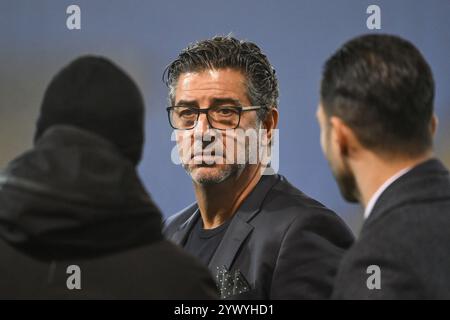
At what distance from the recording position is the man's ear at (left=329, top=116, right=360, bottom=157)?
1097 mm

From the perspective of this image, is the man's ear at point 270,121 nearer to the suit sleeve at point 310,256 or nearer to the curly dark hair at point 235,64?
the curly dark hair at point 235,64

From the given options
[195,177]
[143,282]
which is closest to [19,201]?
[143,282]

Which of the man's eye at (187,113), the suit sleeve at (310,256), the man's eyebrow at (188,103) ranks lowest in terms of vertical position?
the suit sleeve at (310,256)

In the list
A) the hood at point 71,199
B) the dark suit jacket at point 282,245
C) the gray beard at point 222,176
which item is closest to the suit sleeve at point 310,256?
the dark suit jacket at point 282,245

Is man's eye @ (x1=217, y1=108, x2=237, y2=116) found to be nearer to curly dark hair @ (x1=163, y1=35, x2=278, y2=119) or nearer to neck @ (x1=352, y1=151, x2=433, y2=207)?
curly dark hair @ (x1=163, y1=35, x2=278, y2=119)

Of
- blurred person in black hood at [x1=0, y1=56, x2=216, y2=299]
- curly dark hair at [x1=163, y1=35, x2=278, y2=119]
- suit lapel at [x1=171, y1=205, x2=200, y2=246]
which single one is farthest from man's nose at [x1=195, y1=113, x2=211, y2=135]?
blurred person in black hood at [x1=0, y1=56, x2=216, y2=299]

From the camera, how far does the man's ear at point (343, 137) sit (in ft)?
3.60

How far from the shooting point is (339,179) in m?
1.15

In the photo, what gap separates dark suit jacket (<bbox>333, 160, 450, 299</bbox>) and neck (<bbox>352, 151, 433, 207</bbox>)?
0.05 feet

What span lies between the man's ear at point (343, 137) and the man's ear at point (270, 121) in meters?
0.63

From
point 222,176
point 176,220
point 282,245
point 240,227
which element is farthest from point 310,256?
point 176,220

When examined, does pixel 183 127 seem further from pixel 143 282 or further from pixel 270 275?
pixel 143 282

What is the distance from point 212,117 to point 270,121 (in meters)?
0.19

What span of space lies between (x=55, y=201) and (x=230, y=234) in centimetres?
74
